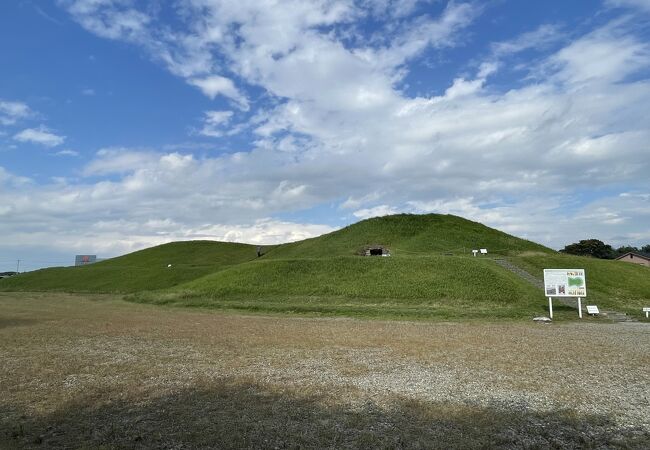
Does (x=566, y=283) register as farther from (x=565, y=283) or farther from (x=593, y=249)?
(x=593, y=249)

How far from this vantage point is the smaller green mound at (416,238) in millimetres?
65438

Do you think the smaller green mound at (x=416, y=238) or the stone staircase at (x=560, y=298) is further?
the smaller green mound at (x=416, y=238)

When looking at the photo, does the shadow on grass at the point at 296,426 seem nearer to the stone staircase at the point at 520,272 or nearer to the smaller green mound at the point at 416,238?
the stone staircase at the point at 520,272

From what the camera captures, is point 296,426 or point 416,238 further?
point 416,238

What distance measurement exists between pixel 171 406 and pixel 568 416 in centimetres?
904

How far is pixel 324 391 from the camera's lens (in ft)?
40.1

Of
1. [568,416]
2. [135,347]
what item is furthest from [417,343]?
[135,347]

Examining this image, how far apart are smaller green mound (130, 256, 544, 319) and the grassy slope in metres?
5.56

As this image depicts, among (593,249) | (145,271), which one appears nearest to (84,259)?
(145,271)

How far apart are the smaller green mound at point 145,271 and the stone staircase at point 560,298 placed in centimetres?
4385

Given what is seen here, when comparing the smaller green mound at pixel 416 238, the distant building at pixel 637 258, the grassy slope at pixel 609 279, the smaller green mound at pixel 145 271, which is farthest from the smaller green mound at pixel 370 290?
the distant building at pixel 637 258

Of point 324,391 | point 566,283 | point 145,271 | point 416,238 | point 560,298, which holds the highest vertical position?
point 416,238

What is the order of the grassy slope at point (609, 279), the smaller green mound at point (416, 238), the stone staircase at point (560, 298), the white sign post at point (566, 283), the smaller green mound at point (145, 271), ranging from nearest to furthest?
the stone staircase at point (560, 298), the white sign post at point (566, 283), the grassy slope at point (609, 279), the smaller green mound at point (416, 238), the smaller green mound at point (145, 271)

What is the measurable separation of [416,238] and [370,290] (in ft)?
100
